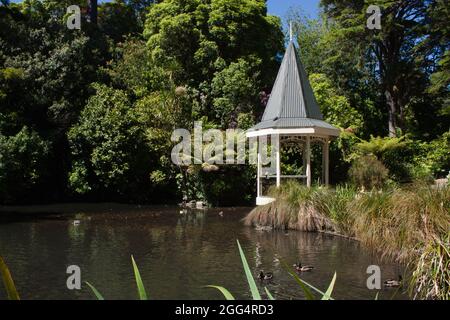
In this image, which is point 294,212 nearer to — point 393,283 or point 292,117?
point 292,117

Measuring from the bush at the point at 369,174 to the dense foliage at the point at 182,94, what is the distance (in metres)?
2.29

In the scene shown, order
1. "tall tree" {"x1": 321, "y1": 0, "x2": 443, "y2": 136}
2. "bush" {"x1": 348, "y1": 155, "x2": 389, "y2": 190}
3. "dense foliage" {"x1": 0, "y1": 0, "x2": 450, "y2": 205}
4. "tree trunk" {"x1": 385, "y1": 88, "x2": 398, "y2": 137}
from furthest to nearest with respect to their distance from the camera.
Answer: "tree trunk" {"x1": 385, "y1": 88, "x2": 398, "y2": 137} → "tall tree" {"x1": 321, "y1": 0, "x2": 443, "y2": 136} → "dense foliage" {"x1": 0, "y1": 0, "x2": 450, "y2": 205} → "bush" {"x1": 348, "y1": 155, "x2": 389, "y2": 190}

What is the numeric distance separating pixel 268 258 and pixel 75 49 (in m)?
18.1

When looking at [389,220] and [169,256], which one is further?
[169,256]

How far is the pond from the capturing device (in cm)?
762

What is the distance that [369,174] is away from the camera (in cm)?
1878

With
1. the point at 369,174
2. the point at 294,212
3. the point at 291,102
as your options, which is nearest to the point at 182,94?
the point at 291,102

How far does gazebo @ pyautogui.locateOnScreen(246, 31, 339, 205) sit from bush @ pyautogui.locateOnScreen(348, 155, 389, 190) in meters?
1.57

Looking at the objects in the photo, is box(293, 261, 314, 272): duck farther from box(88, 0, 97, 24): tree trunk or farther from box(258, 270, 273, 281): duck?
box(88, 0, 97, 24): tree trunk

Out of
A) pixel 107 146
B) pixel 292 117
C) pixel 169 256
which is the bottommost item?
pixel 169 256

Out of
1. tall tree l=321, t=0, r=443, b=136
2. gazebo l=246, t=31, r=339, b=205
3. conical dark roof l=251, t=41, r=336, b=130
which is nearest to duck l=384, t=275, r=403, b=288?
gazebo l=246, t=31, r=339, b=205

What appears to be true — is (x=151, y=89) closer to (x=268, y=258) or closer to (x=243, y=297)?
(x=268, y=258)

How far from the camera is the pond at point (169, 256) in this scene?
25.0 feet

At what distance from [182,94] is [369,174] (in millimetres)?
9722
